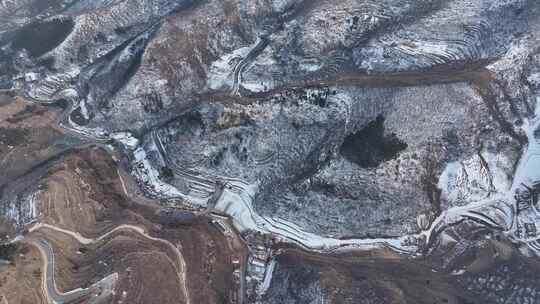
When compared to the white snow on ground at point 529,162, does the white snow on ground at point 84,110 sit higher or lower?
lower

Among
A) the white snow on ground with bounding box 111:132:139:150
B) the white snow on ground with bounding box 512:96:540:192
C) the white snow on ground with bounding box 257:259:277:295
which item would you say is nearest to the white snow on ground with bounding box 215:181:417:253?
the white snow on ground with bounding box 257:259:277:295

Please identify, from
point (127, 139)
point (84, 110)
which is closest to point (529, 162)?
point (127, 139)

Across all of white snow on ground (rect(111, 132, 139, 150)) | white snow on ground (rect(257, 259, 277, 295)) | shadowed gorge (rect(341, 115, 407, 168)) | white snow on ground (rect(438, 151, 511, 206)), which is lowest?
white snow on ground (rect(257, 259, 277, 295))

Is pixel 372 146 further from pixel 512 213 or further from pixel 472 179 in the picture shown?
pixel 512 213

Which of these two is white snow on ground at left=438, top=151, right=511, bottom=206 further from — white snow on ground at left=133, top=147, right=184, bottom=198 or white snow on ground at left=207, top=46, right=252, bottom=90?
white snow on ground at left=207, top=46, right=252, bottom=90

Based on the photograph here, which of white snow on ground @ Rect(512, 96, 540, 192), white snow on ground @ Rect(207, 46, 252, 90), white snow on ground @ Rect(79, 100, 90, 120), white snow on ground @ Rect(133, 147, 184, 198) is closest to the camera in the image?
white snow on ground @ Rect(512, 96, 540, 192)

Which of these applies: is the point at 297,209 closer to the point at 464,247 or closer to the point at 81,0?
the point at 464,247

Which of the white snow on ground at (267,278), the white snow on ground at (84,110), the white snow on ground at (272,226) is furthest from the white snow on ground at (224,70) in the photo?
the white snow on ground at (267,278)

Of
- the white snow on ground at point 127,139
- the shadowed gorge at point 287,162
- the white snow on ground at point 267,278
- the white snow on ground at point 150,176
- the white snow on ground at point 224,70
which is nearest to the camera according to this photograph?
the shadowed gorge at point 287,162

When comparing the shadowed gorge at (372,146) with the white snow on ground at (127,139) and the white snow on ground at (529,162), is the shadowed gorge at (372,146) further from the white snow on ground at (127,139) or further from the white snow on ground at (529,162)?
the white snow on ground at (127,139)
